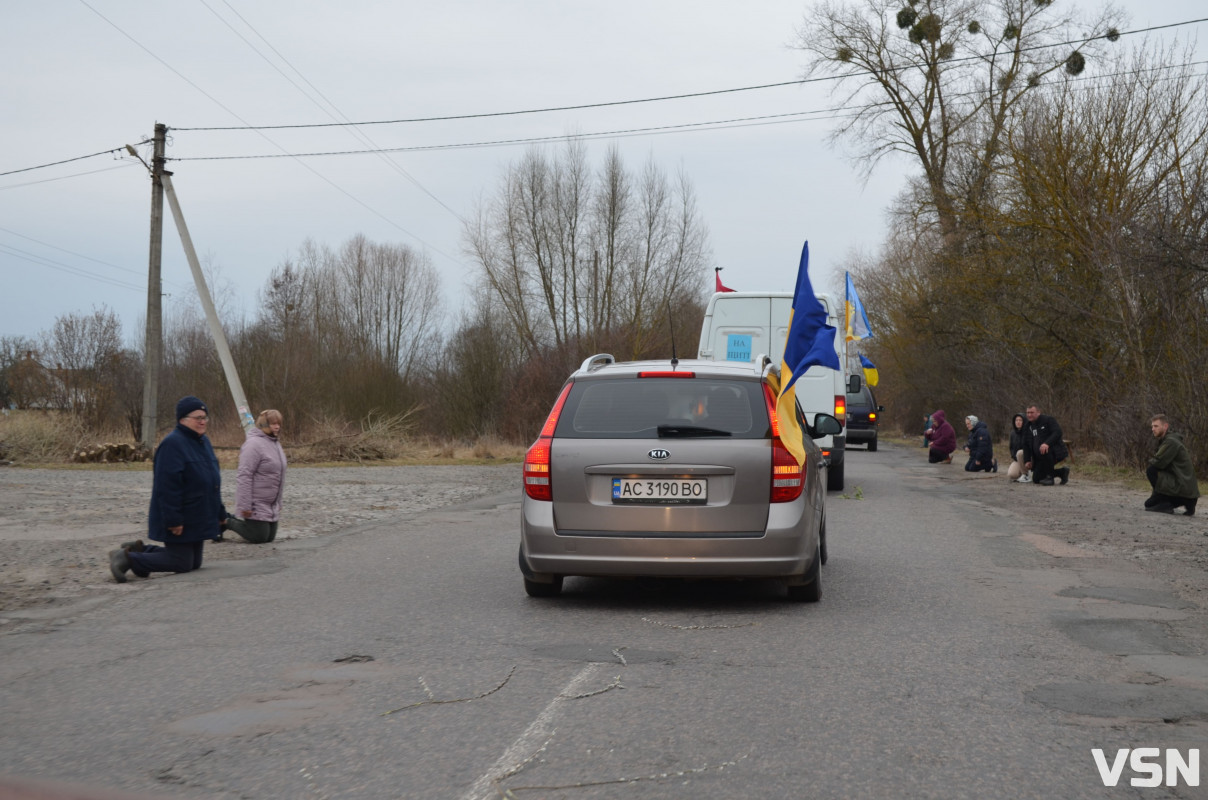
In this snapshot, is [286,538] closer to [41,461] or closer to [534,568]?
[534,568]

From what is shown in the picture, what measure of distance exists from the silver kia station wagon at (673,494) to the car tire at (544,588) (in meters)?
0.05

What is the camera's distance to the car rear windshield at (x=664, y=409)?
7512 mm

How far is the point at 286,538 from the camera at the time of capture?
1212 centimetres

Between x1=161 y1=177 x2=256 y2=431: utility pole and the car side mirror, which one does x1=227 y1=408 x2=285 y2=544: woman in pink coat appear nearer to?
the car side mirror

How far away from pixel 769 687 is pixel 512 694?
1.18 meters

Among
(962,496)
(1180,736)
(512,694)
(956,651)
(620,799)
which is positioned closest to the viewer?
(620,799)

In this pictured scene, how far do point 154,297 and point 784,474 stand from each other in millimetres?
24470

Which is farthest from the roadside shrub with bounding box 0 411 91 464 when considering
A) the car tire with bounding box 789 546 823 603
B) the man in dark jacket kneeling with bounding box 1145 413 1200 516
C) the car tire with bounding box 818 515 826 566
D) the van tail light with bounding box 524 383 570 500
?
the car tire with bounding box 789 546 823 603

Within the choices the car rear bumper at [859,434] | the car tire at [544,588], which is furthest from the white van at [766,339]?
the car rear bumper at [859,434]

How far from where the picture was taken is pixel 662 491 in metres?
7.25

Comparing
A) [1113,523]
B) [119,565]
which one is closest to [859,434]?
[1113,523]

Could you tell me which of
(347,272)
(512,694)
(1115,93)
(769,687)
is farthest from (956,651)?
(347,272)

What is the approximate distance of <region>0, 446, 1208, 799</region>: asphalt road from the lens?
4031mm
